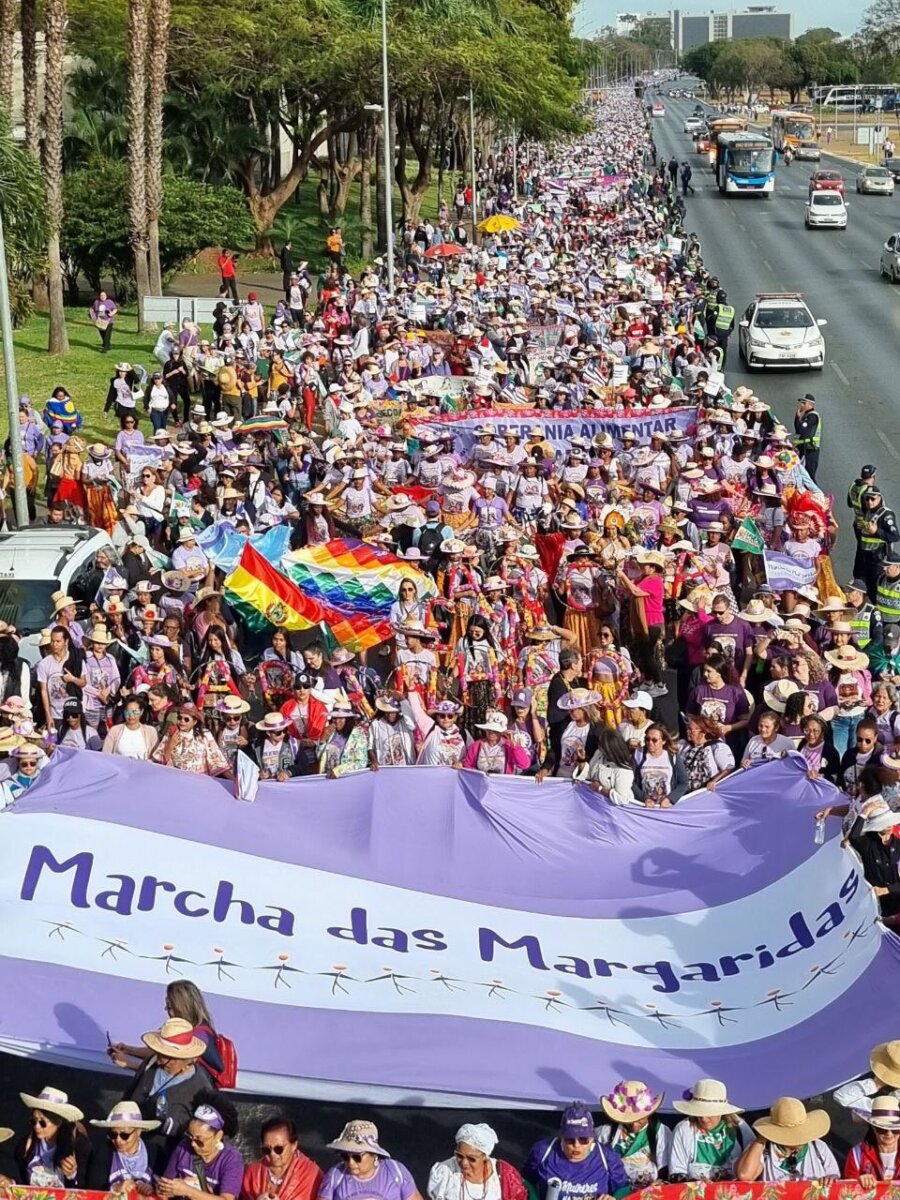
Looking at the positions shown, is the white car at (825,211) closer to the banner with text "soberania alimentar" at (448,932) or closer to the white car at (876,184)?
the white car at (876,184)

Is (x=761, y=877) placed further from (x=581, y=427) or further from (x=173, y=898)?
(x=581, y=427)

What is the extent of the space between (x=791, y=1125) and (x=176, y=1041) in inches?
110

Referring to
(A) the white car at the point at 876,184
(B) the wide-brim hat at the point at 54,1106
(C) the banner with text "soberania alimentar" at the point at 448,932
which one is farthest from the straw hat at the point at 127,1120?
(A) the white car at the point at 876,184

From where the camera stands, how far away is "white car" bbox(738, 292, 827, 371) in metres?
33.1

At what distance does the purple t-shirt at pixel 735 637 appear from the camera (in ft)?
44.7

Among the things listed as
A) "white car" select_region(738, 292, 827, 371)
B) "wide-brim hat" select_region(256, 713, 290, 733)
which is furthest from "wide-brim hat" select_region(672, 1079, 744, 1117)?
"white car" select_region(738, 292, 827, 371)

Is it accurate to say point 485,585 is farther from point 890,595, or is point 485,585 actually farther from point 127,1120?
point 127,1120

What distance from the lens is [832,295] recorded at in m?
44.6

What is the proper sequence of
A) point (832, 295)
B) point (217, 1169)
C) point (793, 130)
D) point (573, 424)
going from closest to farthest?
point (217, 1169), point (573, 424), point (832, 295), point (793, 130)

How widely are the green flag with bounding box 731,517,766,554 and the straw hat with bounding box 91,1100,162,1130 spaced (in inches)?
384

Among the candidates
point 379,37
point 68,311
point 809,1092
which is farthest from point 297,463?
point 379,37

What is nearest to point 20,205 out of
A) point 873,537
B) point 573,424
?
point 573,424

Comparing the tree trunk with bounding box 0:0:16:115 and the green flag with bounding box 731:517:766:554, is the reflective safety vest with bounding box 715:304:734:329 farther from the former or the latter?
the green flag with bounding box 731:517:766:554

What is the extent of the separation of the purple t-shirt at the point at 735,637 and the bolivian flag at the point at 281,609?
2.99 meters
